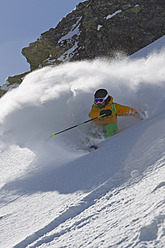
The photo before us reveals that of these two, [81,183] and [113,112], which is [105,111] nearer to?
[113,112]

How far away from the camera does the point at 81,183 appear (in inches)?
89.4

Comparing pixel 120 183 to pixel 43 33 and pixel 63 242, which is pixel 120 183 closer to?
pixel 63 242

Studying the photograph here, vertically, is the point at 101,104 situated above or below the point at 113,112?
above

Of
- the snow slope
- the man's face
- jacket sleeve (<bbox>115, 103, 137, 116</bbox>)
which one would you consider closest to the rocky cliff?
the snow slope

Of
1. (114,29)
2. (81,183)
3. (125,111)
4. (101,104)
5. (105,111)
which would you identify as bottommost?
(81,183)

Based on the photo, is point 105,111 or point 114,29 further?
point 114,29

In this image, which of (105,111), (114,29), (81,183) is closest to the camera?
(81,183)

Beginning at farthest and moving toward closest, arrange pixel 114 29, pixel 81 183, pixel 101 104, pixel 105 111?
pixel 114 29, pixel 101 104, pixel 105 111, pixel 81 183

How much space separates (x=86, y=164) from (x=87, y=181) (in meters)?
0.50

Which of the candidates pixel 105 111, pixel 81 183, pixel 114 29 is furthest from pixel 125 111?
pixel 114 29

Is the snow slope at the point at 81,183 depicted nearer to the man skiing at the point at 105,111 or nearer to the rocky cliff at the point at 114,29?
the man skiing at the point at 105,111

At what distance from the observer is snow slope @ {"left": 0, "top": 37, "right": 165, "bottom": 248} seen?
4.34 feet

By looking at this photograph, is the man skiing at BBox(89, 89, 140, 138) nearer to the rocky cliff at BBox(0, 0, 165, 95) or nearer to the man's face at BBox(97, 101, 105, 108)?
the man's face at BBox(97, 101, 105, 108)

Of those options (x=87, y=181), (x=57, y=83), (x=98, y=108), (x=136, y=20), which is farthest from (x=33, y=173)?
(x=136, y=20)
